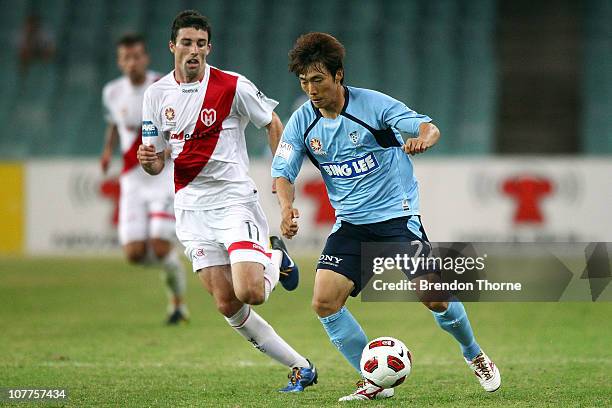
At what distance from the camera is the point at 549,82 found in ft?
62.7

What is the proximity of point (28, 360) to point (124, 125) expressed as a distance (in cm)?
314

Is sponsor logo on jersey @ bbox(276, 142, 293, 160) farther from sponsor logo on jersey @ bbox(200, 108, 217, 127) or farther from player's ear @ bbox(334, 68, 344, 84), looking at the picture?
sponsor logo on jersey @ bbox(200, 108, 217, 127)

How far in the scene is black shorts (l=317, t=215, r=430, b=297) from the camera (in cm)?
631

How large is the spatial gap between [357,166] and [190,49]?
1276mm

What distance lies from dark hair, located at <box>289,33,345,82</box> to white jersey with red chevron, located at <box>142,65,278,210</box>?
2.61 feet

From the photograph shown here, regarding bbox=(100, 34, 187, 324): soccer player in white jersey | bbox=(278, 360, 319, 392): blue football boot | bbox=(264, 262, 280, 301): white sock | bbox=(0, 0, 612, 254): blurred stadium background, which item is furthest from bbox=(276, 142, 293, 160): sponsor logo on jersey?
bbox=(0, 0, 612, 254): blurred stadium background

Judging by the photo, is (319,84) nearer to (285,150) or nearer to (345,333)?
(285,150)

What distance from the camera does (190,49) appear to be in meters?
6.74

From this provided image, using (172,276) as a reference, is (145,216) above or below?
above

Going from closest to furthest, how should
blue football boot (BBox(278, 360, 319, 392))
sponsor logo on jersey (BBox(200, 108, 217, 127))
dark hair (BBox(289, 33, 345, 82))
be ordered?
1. dark hair (BBox(289, 33, 345, 82))
2. blue football boot (BBox(278, 360, 319, 392))
3. sponsor logo on jersey (BBox(200, 108, 217, 127))

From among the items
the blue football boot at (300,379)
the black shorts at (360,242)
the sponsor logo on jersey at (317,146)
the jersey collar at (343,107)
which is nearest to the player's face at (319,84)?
the jersey collar at (343,107)

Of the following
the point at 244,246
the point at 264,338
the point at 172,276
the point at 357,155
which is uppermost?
the point at 357,155

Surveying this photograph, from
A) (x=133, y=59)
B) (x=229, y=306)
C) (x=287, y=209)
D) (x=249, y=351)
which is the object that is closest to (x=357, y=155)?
(x=287, y=209)

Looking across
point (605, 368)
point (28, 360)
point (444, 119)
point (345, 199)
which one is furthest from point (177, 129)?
point (444, 119)
